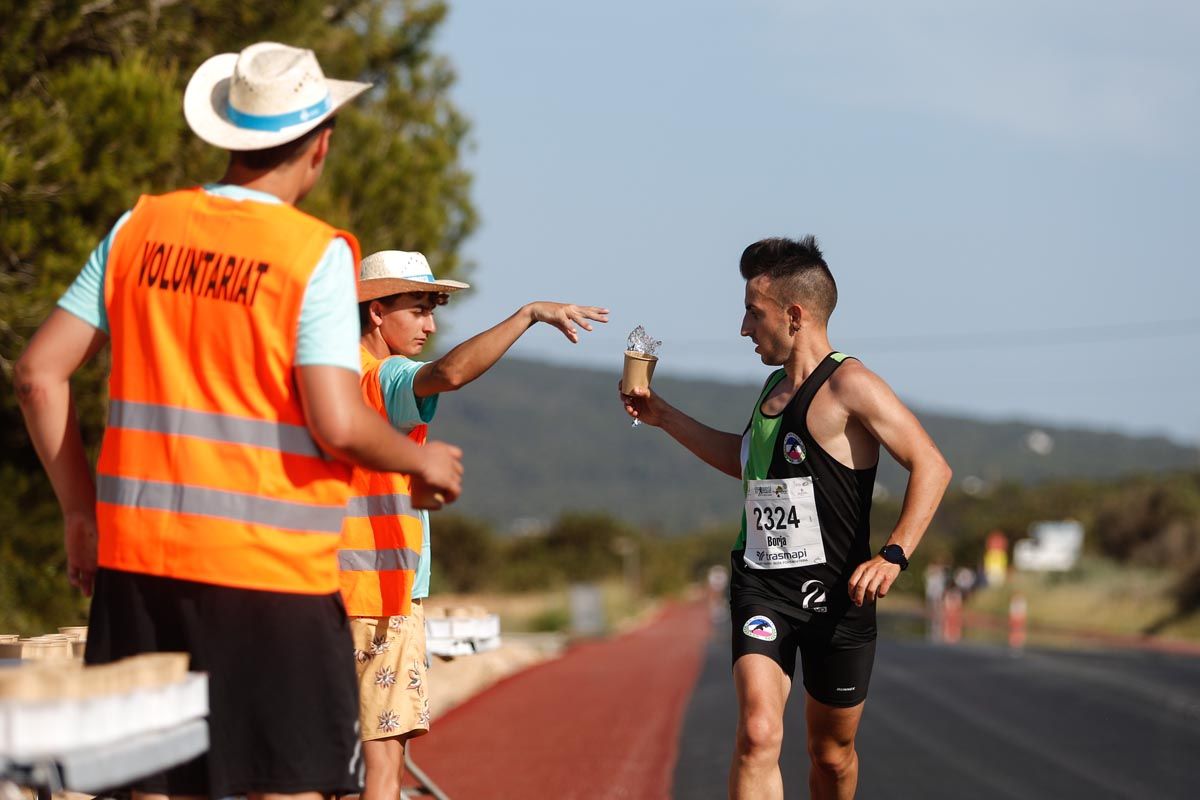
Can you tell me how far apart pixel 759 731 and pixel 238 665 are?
8.45 feet

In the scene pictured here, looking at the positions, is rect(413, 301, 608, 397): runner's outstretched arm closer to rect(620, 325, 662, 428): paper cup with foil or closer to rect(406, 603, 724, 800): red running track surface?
rect(620, 325, 662, 428): paper cup with foil

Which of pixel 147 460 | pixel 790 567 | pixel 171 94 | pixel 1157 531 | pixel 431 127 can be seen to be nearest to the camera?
pixel 147 460

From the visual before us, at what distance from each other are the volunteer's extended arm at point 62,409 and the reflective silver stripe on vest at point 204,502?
0.54 feet

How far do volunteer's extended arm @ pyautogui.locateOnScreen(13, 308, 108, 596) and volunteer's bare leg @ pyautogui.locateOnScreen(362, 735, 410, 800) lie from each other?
5.45 ft

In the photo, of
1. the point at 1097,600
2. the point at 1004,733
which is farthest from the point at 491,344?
the point at 1097,600

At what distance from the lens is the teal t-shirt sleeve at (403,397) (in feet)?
16.6

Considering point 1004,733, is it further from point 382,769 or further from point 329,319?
point 329,319

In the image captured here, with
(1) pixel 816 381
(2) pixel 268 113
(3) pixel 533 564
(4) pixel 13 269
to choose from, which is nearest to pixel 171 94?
(4) pixel 13 269

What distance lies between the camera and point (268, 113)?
3.72 metres

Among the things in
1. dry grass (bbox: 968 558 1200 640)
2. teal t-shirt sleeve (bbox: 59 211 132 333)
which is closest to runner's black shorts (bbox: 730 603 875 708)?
teal t-shirt sleeve (bbox: 59 211 132 333)

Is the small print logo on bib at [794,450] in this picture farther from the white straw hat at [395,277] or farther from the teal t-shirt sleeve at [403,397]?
the teal t-shirt sleeve at [403,397]

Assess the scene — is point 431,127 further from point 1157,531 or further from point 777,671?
point 1157,531

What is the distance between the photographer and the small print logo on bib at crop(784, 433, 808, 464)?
6.04 metres

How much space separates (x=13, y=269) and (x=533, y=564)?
71.5 m
